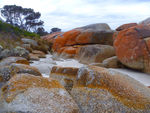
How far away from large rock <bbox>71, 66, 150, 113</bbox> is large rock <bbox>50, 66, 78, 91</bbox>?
734mm

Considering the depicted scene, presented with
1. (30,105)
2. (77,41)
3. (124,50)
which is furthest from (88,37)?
(30,105)

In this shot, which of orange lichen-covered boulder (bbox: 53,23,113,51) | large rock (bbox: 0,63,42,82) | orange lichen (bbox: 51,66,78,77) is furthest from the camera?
orange lichen-covered boulder (bbox: 53,23,113,51)

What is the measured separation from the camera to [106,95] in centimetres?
211

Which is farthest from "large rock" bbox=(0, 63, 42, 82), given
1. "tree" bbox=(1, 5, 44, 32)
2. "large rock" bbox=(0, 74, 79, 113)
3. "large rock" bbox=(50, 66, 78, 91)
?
"tree" bbox=(1, 5, 44, 32)

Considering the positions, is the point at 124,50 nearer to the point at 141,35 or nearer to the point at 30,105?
the point at 141,35

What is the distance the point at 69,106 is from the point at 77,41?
33.7 feet

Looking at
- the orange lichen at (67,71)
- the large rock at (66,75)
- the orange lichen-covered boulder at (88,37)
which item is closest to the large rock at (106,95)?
the large rock at (66,75)

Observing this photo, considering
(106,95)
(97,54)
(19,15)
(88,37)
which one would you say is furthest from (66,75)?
(19,15)

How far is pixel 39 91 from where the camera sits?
1932 mm

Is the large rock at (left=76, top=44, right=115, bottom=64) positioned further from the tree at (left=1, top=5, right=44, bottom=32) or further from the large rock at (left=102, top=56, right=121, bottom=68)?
the tree at (left=1, top=5, right=44, bottom=32)

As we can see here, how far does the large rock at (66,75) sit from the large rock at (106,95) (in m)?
0.73

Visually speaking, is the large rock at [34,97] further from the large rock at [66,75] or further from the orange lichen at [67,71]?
the orange lichen at [67,71]

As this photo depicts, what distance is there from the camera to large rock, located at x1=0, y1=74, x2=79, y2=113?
1.71 metres

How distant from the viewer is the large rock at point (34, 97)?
1709 millimetres
